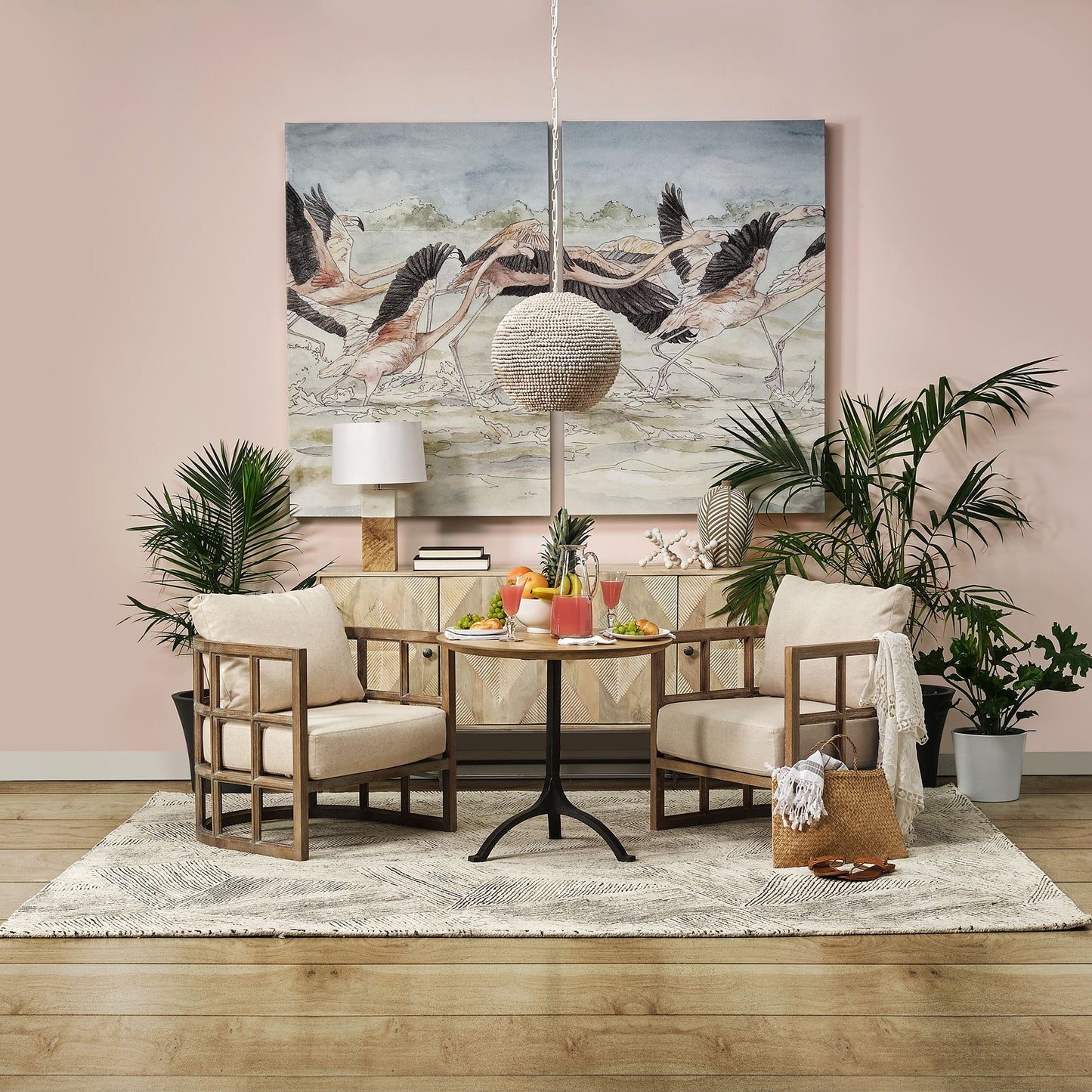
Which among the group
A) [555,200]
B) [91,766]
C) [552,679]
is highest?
[555,200]

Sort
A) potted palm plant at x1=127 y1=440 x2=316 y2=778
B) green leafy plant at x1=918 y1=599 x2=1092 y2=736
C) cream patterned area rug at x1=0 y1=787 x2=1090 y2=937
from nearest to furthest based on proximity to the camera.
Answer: cream patterned area rug at x1=0 y1=787 x2=1090 y2=937 < green leafy plant at x1=918 y1=599 x2=1092 y2=736 < potted palm plant at x1=127 y1=440 x2=316 y2=778

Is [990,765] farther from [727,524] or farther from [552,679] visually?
[552,679]

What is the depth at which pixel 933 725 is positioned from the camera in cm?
450

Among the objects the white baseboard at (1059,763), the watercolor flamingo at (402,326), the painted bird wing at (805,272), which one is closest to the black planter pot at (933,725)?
the white baseboard at (1059,763)

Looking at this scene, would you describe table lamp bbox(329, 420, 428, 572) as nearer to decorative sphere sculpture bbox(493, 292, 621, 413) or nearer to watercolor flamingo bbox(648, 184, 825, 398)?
decorative sphere sculpture bbox(493, 292, 621, 413)

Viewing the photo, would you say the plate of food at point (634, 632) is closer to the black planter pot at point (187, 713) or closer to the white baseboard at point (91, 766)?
the black planter pot at point (187, 713)

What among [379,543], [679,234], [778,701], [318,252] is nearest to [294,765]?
[379,543]

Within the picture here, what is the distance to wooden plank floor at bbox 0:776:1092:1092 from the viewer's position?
235cm

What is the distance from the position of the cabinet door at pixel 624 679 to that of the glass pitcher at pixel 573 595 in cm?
83

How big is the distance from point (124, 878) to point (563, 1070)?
5.59ft

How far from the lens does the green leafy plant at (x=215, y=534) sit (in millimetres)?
4680

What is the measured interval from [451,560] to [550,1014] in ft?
→ 7.51

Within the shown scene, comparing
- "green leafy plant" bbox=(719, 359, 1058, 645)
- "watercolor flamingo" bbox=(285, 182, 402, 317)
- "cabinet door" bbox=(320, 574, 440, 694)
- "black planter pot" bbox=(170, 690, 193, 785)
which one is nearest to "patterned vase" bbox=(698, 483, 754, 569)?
"green leafy plant" bbox=(719, 359, 1058, 645)

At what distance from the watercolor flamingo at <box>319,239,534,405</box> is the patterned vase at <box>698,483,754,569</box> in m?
1.28
